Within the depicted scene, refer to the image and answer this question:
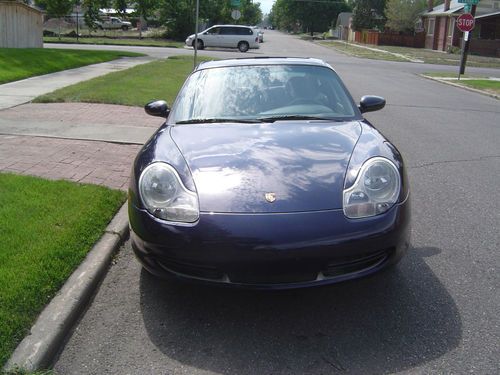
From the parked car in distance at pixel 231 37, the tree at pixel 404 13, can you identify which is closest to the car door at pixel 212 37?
the parked car in distance at pixel 231 37

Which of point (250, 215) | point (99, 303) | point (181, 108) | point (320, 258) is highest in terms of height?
point (181, 108)

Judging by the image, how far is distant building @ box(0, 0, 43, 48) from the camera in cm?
2022

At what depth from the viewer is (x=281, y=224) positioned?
9.90 feet

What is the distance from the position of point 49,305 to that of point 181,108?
197cm

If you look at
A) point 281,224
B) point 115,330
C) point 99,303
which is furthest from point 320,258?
point 99,303

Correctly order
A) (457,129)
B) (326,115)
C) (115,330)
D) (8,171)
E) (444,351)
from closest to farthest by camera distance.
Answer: (444,351), (115,330), (326,115), (8,171), (457,129)

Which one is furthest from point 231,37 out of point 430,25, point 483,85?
point 430,25

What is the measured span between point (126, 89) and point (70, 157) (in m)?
6.38

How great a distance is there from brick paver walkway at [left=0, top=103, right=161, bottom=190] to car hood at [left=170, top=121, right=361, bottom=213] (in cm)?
198

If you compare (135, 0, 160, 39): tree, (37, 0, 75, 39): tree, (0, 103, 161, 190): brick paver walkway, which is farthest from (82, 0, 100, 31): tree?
(0, 103, 161, 190): brick paver walkway

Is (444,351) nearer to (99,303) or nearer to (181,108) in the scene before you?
(99,303)

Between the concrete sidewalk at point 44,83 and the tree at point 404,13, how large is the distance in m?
46.0

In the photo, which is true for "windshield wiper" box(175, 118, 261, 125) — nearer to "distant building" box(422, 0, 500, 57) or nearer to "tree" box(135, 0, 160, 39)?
"tree" box(135, 0, 160, 39)

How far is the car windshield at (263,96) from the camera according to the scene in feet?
14.4
